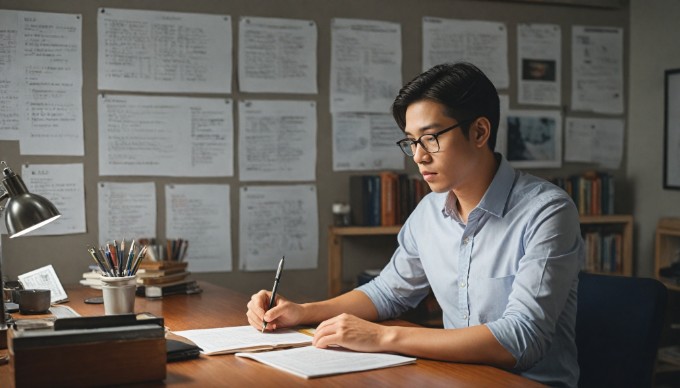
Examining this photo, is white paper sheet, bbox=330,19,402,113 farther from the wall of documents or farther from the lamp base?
the lamp base

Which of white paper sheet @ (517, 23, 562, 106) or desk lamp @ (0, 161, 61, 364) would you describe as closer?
desk lamp @ (0, 161, 61, 364)

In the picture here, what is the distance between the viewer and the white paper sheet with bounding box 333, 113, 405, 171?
3.89 m

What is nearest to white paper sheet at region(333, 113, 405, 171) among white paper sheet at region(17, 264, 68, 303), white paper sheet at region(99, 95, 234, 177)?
white paper sheet at region(99, 95, 234, 177)

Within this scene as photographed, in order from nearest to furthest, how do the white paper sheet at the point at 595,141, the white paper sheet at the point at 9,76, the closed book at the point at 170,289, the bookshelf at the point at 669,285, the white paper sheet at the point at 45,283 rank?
the white paper sheet at the point at 45,283 < the closed book at the point at 170,289 < the white paper sheet at the point at 9,76 < the bookshelf at the point at 669,285 < the white paper sheet at the point at 595,141

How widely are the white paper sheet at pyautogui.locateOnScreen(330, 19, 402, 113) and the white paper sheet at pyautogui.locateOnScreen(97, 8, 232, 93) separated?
1.75 ft

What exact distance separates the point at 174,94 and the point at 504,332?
2.38m

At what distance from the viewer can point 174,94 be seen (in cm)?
362

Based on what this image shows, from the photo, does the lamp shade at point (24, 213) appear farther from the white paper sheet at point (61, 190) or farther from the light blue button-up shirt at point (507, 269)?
the white paper sheet at point (61, 190)

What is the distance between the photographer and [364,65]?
393cm

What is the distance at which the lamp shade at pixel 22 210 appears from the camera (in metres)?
1.65

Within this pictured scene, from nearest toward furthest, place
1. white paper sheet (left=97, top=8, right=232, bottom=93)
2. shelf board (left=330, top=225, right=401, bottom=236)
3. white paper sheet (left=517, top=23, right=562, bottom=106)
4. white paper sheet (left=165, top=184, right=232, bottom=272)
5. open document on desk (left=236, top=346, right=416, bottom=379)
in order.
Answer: open document on desk (left=236, top=346, right=416, bottom=379) → white paper sheet (left=97, top=8, right=232, bottom=93) → white paper sheet (left=165, top=184, right=232, bottom=272) → shelf board (left=330, top=225, right=401, bottom=236) → white paper sheet (left=517, top=23, right=562, bottom=106)

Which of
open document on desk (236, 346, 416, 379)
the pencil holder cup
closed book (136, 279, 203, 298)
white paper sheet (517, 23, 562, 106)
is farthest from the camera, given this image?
white paper sheet (517, 23, 562, 106)

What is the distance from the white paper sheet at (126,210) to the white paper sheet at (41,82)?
A: 229 mm

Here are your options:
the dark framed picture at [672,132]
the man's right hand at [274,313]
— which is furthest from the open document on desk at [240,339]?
the dark framed picture at [672,132]
